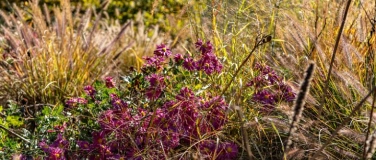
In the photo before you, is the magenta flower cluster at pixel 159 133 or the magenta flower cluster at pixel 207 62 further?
the magenta flower cluster at pixel 207 62

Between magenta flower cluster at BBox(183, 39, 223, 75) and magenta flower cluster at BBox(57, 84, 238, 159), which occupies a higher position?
magenta flower cluster at BBox(183, 39, 223, 75)

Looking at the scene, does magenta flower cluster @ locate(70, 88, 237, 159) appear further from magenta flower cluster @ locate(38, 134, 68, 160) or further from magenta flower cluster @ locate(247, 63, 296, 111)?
magenta flower cluster @ locate(247, 63, 296, 111)

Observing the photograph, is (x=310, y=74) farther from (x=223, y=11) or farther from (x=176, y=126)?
(x=223, y=11)

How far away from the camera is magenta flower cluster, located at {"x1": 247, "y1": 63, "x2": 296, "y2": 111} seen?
9.80 feet

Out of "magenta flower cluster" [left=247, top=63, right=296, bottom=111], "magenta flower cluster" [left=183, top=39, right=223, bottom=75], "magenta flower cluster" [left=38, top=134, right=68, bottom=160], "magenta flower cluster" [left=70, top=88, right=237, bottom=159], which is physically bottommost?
"magenta flower cluster" [left=38, top=134, right=68, bottom=160]

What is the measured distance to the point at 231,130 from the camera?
314 cm

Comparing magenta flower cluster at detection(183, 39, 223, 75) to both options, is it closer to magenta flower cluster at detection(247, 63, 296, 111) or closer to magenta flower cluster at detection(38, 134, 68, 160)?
magenta flower cluster at detection(247, 63, 296, 111)

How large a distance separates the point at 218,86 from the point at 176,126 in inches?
15.8

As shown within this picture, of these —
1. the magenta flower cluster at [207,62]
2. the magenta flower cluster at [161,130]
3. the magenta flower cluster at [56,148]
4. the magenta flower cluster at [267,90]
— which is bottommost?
the magenta flower cluster at [56,148]

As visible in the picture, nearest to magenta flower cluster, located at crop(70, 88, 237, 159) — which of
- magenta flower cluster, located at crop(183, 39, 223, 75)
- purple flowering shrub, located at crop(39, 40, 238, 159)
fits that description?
purple flowering shrub, located at crop(39, 40, 238, 159)

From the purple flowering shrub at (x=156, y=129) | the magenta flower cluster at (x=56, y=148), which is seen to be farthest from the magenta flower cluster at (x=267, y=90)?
the magenta flower cluster at (x=56, y=148)

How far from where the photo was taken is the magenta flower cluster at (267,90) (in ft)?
9.80

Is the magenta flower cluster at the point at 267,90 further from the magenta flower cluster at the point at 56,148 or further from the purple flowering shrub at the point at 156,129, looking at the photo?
the magenta flower cluster at the point at 56,148

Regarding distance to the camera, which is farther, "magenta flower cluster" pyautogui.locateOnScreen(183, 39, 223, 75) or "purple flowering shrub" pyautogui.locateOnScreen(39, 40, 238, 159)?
"magenta flower cluster" pyautogui.locateOnScreen(183, 39, 223, 75)
